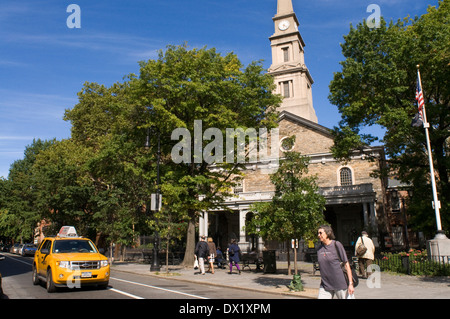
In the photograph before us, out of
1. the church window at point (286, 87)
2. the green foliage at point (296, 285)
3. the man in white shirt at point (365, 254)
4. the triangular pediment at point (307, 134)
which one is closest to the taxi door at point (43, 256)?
the green foliage at point (296, 285)

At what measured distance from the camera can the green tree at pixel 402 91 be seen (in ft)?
67.8

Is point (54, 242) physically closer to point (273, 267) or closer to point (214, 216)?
point (273, 267)

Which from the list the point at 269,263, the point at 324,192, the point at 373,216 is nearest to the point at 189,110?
the point at 269,263

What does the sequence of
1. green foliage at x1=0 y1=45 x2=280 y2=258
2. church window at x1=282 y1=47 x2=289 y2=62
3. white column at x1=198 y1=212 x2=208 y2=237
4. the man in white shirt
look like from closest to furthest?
1. the man in white shirt
2. green foliage at x1=0 y1=45 x2=280 y2=258
3. white column at x1=198 y1=212 x2=208 y2=237
4. church window at x1=282 y1=47 x2=289 y2=62

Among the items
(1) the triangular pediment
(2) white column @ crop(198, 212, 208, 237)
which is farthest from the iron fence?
(2) white column @ crop(198, 212, 208, 237)

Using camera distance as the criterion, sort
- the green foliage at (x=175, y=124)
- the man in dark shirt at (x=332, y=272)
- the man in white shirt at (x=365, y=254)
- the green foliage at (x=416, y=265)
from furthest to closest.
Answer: the green foliage at (x=175, y=124), the green foliage at (x=416, y=265), the man in white shirt at (x=365, y=254), the man in dark shirt at (x=332, y=272)

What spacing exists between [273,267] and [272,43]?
1711 inches

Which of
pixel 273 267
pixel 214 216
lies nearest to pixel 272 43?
pixel 214 216

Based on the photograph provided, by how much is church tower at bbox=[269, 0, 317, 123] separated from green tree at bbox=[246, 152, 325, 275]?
35.9 metres

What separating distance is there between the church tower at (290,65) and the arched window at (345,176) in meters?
13.5

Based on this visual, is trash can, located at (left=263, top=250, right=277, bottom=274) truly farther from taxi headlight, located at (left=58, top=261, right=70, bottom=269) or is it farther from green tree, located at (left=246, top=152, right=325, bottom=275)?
taxi headlight, located at (left=58, top=261, right=70, bottom=269)

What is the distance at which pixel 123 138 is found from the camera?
25.3 meters

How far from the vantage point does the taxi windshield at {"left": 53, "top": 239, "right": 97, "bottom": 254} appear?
1142 centimetres

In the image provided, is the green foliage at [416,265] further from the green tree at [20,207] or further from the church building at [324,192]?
the green tree at [20,207]
